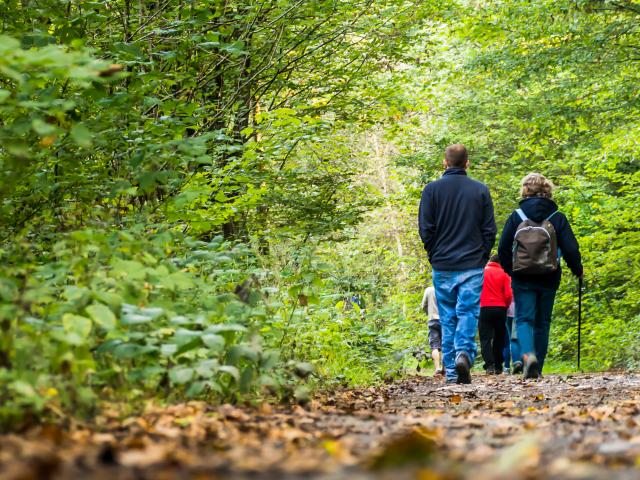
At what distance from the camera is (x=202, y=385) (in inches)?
187

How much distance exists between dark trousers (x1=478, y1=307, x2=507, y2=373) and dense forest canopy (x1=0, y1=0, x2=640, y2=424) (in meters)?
1.36

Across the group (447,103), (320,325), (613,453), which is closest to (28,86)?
(613,453)

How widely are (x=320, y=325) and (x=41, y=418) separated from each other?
591cm

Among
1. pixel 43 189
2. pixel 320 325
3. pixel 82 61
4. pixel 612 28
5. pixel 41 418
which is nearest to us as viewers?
pixel 41 418

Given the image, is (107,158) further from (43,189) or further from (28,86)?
(28,86)

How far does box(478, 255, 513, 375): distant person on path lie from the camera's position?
13.6m

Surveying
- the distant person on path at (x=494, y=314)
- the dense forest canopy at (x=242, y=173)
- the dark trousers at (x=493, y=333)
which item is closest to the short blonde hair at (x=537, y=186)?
the dense forest canopy at (x=242, y=173)

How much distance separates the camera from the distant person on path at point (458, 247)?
891cm

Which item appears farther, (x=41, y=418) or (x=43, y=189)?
(x=43, y=189)

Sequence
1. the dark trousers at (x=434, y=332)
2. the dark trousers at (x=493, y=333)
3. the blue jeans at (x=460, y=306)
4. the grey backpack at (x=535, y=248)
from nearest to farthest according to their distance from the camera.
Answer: the blue jeans at (x=460, y=306)
the grey backpack at (x=535, y=248)
the dark trousers at (x=493, y=333)
the dark trousers at (x=434, y=332)

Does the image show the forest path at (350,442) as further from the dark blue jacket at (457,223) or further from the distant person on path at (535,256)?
the distant person on path at (535,256)

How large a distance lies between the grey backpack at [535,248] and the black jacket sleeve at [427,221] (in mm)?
1112

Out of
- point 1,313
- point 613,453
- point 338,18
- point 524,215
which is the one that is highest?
point 338,18

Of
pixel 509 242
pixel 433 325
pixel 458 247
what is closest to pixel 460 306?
pixel 458 247
